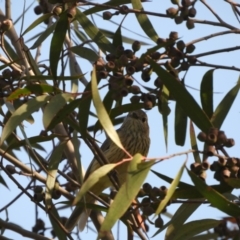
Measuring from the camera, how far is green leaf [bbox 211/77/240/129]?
2.95 meters

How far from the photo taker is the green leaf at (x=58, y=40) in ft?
9.96

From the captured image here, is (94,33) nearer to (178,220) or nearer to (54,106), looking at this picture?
(54,106)

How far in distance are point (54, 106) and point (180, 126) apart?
2.05ft

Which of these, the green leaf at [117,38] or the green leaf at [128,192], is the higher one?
the green leaf at [117,38]

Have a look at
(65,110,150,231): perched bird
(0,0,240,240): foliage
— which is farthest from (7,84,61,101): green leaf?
(65,110,150,231): perched bird

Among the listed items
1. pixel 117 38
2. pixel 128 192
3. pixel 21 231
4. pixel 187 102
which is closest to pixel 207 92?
pixel 187 102

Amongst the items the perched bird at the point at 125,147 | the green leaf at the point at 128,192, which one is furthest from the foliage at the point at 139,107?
the perched bird at the point at 125,147

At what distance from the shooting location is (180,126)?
10.4 ft

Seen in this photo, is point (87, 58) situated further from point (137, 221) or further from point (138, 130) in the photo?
point (138, 130)

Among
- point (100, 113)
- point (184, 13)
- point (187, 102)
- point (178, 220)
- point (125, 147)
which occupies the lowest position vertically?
point (178, 220)

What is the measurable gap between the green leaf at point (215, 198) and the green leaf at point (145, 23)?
840 mm

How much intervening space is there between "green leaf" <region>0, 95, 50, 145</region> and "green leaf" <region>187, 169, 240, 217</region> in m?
0.66

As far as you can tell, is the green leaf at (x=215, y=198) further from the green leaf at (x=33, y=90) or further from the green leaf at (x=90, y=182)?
the green leaf at (x=33, y=90)

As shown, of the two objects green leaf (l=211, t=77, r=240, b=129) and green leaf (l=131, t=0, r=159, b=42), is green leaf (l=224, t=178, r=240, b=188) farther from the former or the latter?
green leaf (l=131, t=0, r=159, b=42)
